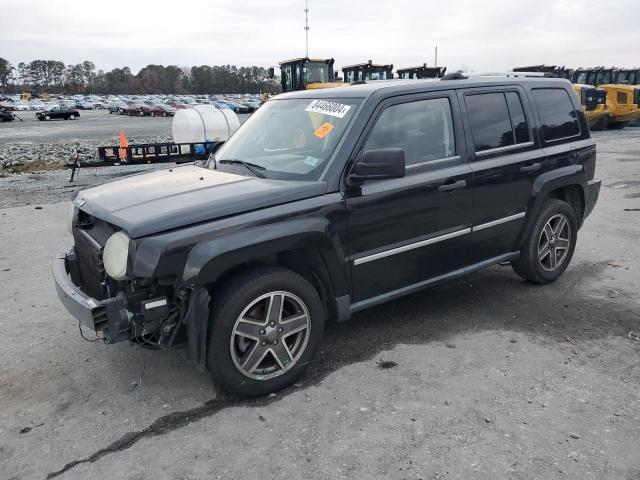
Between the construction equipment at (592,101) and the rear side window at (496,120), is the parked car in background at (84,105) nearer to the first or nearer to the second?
the construction equipment at (592,101)

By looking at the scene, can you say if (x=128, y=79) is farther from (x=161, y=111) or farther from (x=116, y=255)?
(x=116, y=255)

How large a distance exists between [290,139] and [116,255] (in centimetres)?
163

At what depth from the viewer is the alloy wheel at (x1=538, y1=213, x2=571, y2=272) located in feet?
16.4

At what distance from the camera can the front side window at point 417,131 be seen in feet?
12.4

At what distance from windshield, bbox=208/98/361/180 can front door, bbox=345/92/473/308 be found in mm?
276

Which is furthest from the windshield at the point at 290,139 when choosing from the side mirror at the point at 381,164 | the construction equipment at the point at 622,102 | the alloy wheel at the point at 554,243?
the construction equipment at the point at 622,102

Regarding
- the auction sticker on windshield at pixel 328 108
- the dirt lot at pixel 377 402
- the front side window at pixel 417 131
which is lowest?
the dirt lot at pixel 377 402

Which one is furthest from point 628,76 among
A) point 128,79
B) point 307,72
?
point 128,79

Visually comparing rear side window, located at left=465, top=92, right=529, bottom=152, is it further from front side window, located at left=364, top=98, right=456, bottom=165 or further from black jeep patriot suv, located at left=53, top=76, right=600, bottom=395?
front side window, located at left=364, top=98, right=456, bottom=165

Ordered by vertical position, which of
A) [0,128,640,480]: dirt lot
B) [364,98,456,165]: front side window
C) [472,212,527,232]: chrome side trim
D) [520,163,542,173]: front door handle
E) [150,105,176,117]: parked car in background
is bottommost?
[0,128,640,480]: dirt lot

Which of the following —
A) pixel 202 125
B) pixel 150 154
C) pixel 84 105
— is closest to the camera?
pixel 150 154

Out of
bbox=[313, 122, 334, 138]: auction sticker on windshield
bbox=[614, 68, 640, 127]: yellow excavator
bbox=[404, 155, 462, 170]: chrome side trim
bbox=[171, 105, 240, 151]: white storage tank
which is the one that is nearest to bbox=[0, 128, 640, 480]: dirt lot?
bbox=[404, 155, 462, 170]: chrome side trim

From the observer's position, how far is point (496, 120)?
442 centimetres

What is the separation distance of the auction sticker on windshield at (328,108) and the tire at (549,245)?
222 cm
